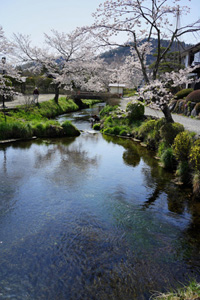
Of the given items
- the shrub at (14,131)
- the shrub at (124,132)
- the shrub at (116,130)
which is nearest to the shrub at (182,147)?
the shrub at (124,132)

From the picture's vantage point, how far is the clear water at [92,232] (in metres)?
4.43

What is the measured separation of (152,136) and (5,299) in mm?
12150

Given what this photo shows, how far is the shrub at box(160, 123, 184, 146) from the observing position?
12362 mm

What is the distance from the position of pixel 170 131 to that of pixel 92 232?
8.17 meters

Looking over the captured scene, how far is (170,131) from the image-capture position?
1252cm

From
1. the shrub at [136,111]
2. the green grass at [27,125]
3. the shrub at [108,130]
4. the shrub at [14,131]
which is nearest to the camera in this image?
the shrub at [14,131]

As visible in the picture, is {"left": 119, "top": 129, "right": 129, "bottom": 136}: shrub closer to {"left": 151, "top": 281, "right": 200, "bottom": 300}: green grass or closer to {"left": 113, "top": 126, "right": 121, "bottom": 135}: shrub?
{"left": 113, "top": 126, "right": 121, "bottom": 135}: shrub

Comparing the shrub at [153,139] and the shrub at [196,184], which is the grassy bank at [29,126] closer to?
the shrub at [153,139]

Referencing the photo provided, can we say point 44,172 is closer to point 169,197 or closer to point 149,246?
point 169,197

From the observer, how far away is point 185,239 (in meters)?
5.81

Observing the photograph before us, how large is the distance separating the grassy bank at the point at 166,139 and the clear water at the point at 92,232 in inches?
23.4

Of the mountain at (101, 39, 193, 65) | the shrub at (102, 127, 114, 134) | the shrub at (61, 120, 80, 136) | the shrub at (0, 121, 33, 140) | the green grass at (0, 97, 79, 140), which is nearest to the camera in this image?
the shrub at (0, 121, 33, 140)

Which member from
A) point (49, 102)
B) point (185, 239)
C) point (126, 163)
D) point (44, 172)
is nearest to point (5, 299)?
point (185, 239)

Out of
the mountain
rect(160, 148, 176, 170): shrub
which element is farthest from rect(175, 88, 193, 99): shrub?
rect(160, 148, 176, 170): shrub
